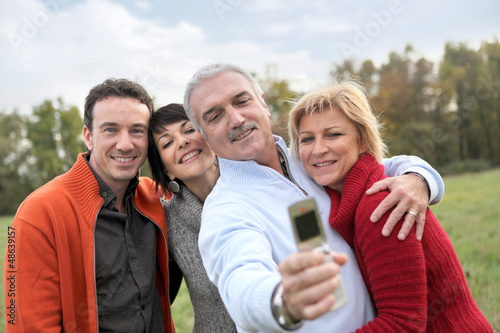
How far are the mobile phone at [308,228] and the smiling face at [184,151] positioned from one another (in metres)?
2.22

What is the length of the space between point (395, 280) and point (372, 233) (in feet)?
0.80

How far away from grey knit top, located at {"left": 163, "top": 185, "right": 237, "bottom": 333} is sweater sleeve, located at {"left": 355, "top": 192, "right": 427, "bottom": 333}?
142cm

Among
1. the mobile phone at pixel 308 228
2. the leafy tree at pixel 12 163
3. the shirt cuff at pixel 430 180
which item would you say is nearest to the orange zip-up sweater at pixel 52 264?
the mobile phone at pixel 308 228

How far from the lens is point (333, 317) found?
6.57ft

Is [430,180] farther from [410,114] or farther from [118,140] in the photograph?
[410,114]

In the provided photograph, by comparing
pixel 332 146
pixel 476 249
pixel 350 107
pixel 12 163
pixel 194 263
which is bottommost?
pixel 476 249

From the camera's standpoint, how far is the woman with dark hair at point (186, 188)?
3.03 m

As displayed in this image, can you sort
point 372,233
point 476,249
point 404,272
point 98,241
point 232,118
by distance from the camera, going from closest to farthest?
point 404,272
point 372,233
point 232,118
point 98,241
point 476,249

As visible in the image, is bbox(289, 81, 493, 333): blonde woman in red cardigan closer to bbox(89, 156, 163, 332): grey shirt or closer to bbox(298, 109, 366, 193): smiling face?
bbox(298, 109, 366, 193): smiling face

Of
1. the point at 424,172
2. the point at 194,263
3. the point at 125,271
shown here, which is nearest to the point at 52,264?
the point at 125,271

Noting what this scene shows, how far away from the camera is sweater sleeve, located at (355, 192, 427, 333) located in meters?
1.80

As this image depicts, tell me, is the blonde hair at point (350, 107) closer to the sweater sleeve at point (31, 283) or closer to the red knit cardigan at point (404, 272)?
the red knit cardigan at point (404, 272)

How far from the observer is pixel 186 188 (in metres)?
3.49

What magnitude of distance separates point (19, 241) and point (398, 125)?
36.8 meters
